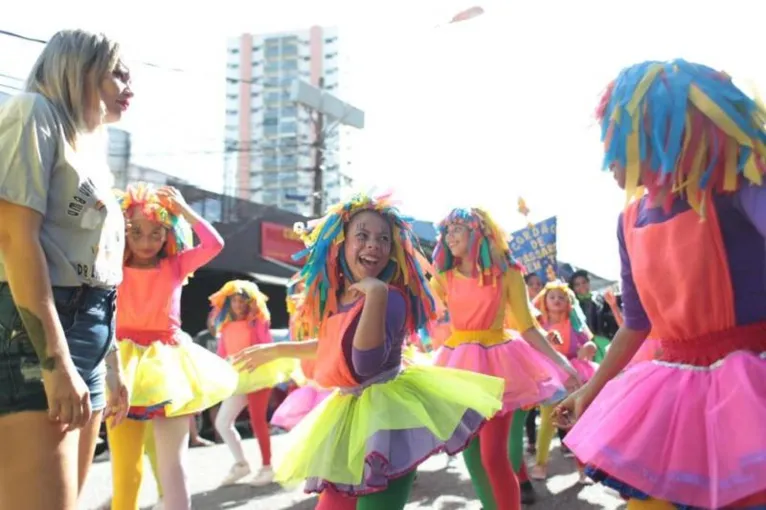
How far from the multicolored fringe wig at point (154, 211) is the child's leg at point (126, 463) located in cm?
101

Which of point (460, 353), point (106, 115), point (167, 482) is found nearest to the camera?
point (106, 115)

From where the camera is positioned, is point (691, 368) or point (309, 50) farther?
point (309, 50)

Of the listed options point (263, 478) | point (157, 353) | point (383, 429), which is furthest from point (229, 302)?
point (383, 429)

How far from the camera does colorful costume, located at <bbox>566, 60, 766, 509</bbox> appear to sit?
191 cm

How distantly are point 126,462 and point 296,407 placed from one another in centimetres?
93

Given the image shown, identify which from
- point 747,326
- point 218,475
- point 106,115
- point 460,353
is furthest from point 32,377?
point 218,475

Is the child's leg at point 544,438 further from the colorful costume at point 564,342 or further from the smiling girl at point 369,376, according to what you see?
the smiling girl at point 369,376

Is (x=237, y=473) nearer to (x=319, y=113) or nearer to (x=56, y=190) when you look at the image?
(x=56, y=190)

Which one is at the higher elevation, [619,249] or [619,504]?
[619,249]

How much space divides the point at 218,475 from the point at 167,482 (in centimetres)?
345

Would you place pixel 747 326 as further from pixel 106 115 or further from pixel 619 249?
pixel 106 115

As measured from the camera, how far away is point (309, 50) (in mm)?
104875

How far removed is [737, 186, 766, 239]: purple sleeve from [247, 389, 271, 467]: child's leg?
562 centimetres

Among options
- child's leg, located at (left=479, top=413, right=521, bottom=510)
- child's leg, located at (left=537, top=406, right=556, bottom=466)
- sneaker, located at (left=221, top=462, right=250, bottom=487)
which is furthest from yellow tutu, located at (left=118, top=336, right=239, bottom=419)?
child's leg, located at (left=537, top=406, right=556, bottom=466)
